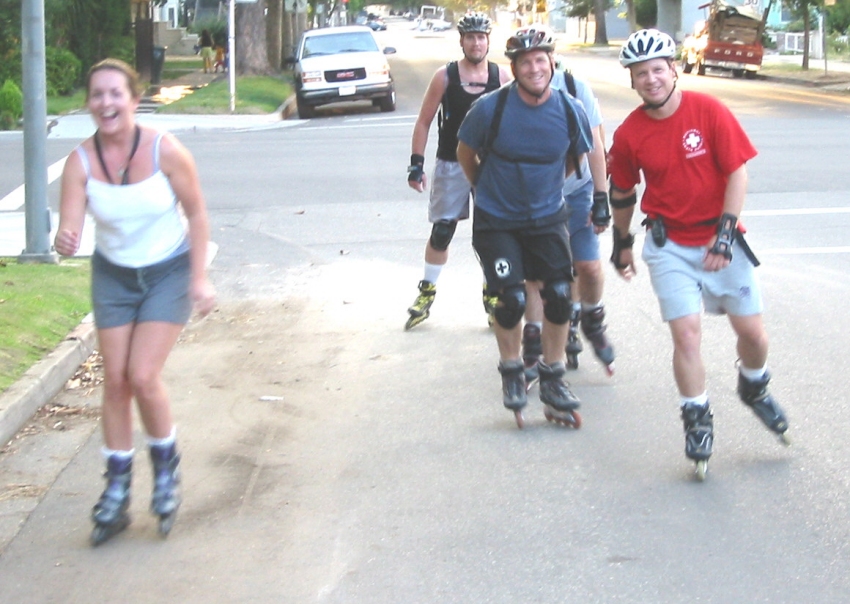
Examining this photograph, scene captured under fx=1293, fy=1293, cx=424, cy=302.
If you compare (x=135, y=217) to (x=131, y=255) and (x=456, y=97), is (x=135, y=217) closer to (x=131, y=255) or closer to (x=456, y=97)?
(x=131, y=255)

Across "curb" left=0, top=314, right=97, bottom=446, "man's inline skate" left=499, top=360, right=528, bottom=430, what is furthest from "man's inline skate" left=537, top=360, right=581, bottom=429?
"curb" left=0, top=314, right=97, bottom=446

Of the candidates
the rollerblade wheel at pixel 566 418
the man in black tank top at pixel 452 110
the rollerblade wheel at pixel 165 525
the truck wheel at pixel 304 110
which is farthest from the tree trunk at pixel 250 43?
the rollerblade wheel at pixel 165 525

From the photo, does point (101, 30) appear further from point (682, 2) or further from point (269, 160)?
point (682, 2)

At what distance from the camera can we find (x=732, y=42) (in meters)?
41.7

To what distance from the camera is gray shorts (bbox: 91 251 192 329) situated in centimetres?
491

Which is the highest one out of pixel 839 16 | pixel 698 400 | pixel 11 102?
pixel 839 16

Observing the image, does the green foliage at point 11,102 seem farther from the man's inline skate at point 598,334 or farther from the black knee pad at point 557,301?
the black knee pad at point 557,301

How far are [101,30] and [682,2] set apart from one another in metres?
41.5

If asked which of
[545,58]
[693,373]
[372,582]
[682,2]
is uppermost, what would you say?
[682,2]

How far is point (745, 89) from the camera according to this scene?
3403 centimetres

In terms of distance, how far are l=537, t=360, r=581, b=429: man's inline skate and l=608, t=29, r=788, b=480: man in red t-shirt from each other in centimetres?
81

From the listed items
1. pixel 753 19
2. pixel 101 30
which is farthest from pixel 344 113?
pixel 753 19

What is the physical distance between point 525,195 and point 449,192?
6.84 feet

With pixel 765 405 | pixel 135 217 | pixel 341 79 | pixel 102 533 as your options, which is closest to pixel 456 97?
pixel 765 405
